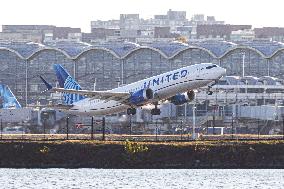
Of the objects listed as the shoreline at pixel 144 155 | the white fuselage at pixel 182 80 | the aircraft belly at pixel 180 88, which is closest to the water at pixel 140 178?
the shoreline at pixel 144 155

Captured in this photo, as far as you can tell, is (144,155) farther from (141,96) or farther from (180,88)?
(141,96)

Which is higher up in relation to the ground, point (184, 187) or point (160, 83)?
point (160, 83)

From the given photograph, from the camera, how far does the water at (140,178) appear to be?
112188 mm

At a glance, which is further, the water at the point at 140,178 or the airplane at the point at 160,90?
the airplane at the point at 160,90

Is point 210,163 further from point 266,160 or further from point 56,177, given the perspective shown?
point 56,177

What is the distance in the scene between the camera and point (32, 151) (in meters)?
134

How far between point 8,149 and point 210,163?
19.8 meters

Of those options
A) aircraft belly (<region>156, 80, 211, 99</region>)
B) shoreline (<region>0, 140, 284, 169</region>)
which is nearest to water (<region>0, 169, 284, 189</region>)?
shoreline (<region>0, 140, 284, 169</region>)

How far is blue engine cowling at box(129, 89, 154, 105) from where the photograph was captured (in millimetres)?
155500

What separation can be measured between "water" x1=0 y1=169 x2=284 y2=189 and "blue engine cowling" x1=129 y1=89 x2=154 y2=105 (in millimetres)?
26479

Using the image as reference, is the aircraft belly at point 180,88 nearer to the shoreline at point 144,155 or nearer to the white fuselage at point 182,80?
the white fuselage at point 182,80

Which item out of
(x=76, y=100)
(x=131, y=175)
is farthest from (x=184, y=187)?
(x=76, y=100)

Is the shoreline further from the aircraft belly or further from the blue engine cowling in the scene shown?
the blue engine cowling

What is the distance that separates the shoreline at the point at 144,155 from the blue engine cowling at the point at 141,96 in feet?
67.8
